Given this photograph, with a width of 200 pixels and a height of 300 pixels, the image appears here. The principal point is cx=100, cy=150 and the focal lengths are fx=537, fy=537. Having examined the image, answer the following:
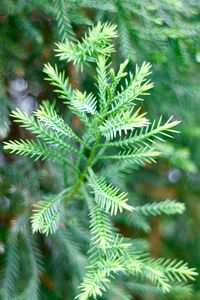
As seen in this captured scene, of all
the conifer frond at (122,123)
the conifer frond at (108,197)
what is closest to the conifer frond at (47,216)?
the conifer frond at (108,197)

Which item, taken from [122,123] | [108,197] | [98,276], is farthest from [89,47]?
[98,276]

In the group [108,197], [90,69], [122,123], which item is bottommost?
[90,69]

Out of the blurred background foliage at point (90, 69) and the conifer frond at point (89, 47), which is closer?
the conifer frond at point (89, 47)

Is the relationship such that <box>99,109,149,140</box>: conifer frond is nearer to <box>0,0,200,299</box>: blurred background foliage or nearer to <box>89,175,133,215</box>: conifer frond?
<box>89,175,133,215</box>: conifer frond

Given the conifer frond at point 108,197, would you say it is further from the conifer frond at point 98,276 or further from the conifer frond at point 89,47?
the conifer frond at point 89,47

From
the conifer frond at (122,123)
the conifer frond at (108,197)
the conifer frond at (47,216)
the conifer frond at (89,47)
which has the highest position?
the conifer frond at (89,47)

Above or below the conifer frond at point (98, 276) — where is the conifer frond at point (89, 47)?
above

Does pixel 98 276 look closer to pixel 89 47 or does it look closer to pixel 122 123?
pixel 122 123

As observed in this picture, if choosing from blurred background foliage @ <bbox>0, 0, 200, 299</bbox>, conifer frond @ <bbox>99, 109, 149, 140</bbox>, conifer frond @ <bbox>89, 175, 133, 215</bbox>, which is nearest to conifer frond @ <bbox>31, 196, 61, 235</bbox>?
conifer frond @ <bbox>89, 175, 133, 215</bbox>
